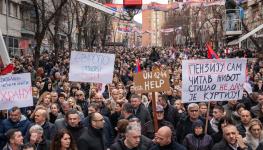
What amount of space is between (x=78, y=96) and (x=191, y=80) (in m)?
3.29

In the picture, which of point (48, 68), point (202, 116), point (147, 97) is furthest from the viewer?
point (48, 68)

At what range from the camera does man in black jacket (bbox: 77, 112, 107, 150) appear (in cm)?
761

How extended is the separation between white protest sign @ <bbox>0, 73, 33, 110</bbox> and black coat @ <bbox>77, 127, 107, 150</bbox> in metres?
2.22

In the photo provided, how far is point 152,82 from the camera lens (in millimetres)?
8836

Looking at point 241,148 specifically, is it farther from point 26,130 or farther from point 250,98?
point 250,98

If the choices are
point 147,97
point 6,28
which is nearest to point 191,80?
point 147,97

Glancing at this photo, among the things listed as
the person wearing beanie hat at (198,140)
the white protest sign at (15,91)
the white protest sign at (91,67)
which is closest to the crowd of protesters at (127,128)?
the person wearing beanie hat at (198,140)

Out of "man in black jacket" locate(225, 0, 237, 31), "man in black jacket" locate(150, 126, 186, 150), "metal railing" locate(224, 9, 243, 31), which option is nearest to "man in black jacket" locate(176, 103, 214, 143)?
"man in black jacket" locate(150, 126, 186, 150)

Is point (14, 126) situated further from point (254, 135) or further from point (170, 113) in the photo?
point (254, 135)

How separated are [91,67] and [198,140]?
14.3ft

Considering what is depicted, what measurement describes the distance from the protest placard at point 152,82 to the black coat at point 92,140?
54.5 inches

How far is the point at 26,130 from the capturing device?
8695mm

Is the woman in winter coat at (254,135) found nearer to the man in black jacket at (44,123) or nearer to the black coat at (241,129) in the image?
the black coat at (241,129)

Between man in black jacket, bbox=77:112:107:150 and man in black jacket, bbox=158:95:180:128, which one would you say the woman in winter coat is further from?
man in black jacket, bbox=158:95:180:128
